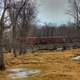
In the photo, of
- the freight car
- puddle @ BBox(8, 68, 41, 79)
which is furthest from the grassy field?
the freight car

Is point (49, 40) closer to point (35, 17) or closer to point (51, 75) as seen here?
point (35, 17)

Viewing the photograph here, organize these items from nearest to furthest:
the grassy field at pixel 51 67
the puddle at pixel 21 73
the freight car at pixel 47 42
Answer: the grassy field at pixel 51 67, the puddle at pixel 21 73, the freight car at pixel 47 42

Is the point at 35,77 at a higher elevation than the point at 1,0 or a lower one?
lower

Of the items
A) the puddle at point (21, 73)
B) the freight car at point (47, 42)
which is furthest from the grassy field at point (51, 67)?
the freight car at point (47, 42)

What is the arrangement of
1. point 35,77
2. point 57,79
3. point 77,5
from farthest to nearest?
point 77,5
point 35,77
point 57,79

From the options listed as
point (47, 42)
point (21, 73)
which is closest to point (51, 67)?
point (21, 73)

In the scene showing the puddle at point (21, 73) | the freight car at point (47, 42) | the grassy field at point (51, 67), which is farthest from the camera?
the freight car at point (47, 42)

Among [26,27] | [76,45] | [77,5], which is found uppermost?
[77,5]

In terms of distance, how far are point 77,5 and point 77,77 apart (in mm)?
32037

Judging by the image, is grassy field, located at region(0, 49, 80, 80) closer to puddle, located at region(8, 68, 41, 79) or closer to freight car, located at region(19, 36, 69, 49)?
puddle, located at region(8, 68, 41, 79)

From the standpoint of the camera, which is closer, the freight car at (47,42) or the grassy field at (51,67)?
the grassy field at (51,67)

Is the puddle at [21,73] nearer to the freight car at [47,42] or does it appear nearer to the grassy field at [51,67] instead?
the grassy field at [51,67]

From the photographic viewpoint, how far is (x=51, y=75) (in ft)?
47.8

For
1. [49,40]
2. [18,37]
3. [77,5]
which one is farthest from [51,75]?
[49,40]
